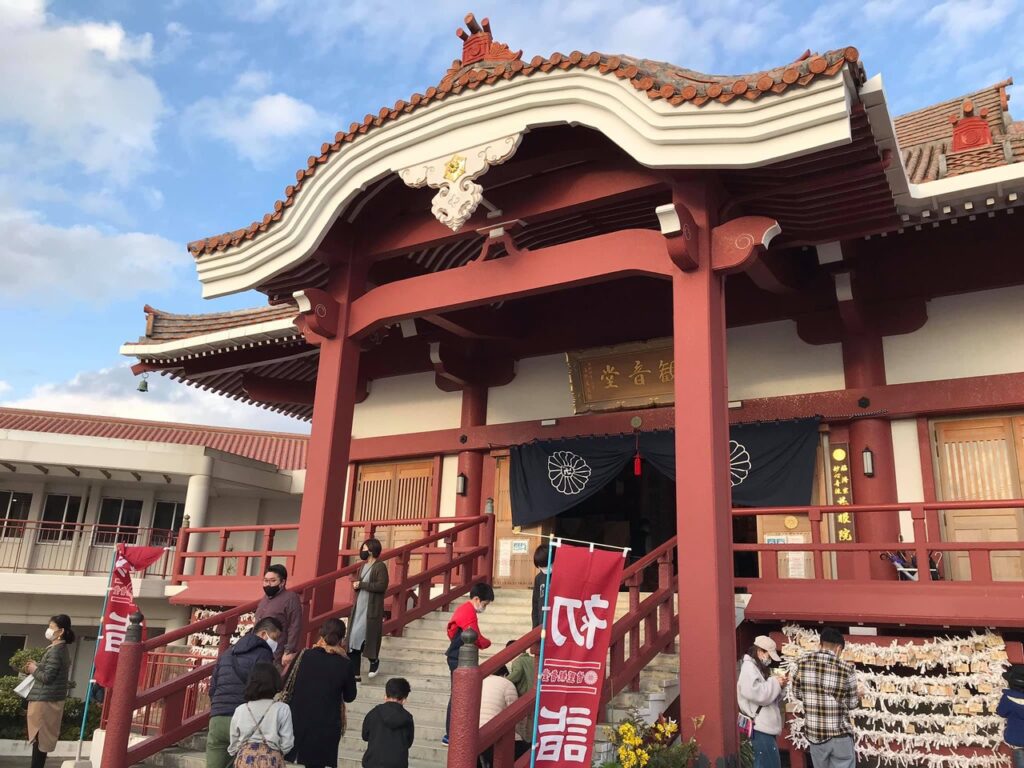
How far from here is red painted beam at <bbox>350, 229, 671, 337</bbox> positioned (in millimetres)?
7367

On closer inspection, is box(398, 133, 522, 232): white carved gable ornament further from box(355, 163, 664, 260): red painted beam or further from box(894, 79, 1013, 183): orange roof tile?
box(894, 79, 1013, 183): orange roof tile

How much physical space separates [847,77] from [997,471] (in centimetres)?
496

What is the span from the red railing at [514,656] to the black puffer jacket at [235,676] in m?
1.43

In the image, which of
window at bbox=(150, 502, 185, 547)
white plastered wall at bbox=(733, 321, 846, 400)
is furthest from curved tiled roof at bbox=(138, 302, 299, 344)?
window at bbox=(150, 502, 185, 547)

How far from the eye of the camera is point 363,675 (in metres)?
8.09

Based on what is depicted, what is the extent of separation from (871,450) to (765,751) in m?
4.27

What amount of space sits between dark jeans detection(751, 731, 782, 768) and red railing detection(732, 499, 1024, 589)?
5.92 ft

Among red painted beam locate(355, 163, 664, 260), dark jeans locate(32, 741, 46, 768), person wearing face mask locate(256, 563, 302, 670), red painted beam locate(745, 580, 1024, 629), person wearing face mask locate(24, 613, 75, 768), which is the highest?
red painted beam locate(355, 163, 664, 260)

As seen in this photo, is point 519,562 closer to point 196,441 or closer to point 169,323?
point 169,323

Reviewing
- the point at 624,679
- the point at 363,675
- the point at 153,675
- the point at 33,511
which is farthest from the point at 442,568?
the point at 33,511

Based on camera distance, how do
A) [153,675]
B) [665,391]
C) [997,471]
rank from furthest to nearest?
1. [153,675]
2. [665,391]
3. [997,471]

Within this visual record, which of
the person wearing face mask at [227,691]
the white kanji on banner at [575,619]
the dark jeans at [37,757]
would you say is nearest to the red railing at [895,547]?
the white kanji on banner at [575,619]


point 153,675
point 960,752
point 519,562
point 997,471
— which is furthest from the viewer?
point 153,675

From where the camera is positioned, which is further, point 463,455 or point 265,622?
point 463,455
